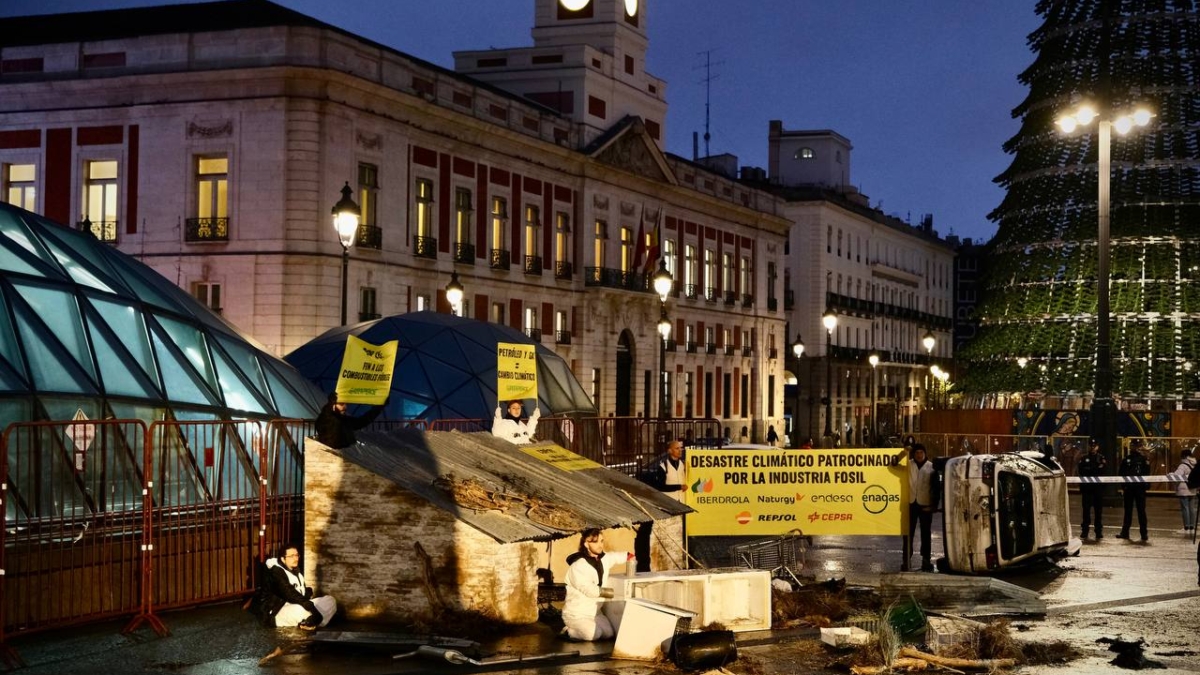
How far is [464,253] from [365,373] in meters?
37.3

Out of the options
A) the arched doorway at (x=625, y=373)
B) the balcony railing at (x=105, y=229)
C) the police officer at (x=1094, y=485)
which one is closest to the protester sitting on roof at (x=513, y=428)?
the police officer at (x=1094, y=485)

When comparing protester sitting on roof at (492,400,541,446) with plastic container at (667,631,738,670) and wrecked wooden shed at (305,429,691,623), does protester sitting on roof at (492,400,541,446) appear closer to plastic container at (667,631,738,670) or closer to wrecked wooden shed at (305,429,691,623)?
wrecked wooden shed at (305,429,691,623)

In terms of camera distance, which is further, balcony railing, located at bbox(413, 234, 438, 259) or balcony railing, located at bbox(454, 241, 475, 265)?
balcony railing, located at bbox(454, 241, 475, 265)

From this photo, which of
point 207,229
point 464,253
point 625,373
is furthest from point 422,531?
point 625,373

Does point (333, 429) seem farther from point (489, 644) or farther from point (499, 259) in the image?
point (499, 259)

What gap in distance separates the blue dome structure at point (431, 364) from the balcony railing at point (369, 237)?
35.0 ft

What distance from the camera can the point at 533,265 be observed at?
204 ft

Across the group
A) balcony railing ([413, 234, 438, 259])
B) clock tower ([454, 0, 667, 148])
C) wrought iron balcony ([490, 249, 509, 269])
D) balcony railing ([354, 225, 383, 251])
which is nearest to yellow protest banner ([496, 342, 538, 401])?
balcony railing ([354, 225, 383, 251])

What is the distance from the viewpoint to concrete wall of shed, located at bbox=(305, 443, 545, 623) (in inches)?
631

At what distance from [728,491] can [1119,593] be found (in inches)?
A: 205

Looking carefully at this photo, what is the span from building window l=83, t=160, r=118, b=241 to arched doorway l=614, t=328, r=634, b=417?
85.7 ft

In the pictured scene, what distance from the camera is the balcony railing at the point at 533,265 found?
61844 mm

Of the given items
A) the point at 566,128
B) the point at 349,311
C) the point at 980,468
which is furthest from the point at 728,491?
the point at 566,128

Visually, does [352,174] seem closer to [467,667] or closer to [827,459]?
[827,459]
